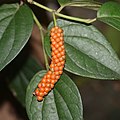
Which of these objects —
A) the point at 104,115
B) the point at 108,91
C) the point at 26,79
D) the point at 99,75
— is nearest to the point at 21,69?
the point at 26,79

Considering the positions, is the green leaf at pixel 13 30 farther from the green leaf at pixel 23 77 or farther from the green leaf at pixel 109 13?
the green leaf at pixel 23 77

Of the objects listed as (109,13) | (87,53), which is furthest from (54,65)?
(109,13)

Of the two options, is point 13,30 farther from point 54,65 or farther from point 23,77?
point 23,77

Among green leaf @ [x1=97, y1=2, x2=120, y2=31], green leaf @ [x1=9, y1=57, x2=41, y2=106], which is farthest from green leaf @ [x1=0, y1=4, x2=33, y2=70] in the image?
green leaf @ [x1=9, y1=57, x2=41, y2=106]

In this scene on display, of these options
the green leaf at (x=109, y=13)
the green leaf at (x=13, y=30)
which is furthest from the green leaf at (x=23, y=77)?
the green leaf at (x=109, y=13)

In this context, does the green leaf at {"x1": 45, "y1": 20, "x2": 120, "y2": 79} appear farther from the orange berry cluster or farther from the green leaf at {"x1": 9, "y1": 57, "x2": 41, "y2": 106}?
the green leaf at {"x1": 9, "y1": 57, "x2": 41, "y2": 106}

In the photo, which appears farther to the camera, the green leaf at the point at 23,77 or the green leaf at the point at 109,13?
the green leaf at the point at 23,77

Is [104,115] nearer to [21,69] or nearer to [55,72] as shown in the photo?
[21,69]
